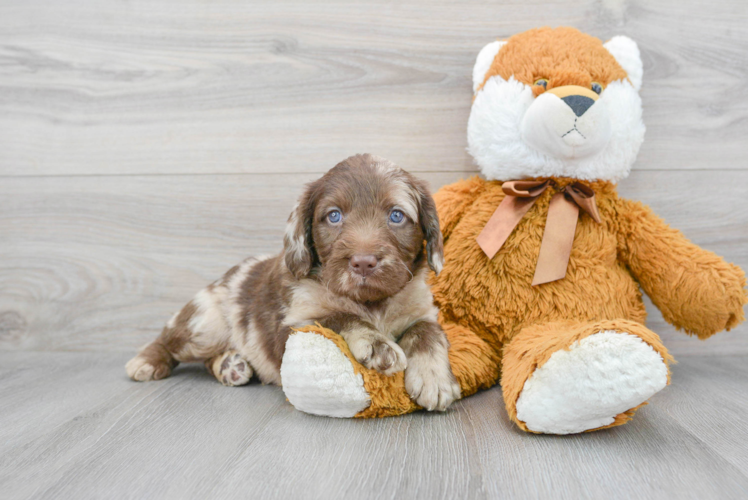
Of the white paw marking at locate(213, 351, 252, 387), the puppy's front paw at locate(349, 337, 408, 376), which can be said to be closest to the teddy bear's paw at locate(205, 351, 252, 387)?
the white paw marking at locate(213, 351, 252, 387)

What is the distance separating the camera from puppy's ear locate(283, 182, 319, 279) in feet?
6.50

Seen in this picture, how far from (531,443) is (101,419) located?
59.7 inches

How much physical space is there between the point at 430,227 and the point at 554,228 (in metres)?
0.53

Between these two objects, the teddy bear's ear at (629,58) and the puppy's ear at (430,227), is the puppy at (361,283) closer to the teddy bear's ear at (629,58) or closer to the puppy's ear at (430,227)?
the puppy's ear at (430,227)

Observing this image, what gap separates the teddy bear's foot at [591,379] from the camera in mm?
1521

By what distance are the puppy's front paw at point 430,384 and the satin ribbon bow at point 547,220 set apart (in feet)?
1.80

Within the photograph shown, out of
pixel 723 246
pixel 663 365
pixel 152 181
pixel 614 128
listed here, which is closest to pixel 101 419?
pixel 152 181

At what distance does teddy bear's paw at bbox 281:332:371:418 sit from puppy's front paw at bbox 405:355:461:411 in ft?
0.55

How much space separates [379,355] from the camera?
1.76 metres

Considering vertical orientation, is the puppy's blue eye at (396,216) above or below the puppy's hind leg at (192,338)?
above

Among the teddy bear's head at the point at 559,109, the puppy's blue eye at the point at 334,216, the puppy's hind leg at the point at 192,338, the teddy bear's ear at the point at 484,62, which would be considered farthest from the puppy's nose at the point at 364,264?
the teddy bear's ear at the point at 484,62

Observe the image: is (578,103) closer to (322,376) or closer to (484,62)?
(484,62)

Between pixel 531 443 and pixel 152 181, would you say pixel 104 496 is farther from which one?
pixel 152 181

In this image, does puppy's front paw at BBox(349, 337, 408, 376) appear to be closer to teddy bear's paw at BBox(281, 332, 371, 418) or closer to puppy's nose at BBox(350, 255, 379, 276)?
teddy bear's paw at BBox(281, 332, 371, 418)
